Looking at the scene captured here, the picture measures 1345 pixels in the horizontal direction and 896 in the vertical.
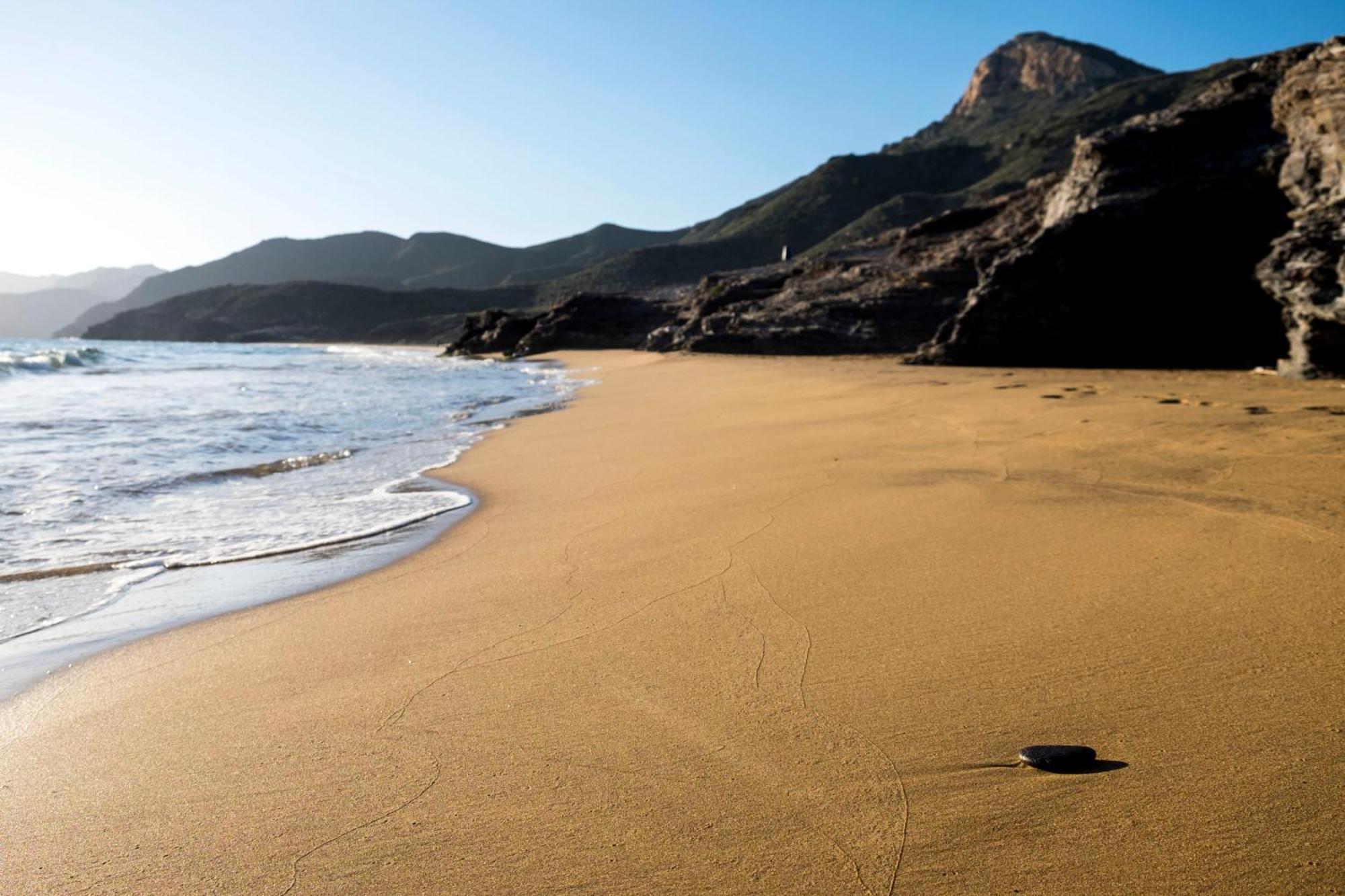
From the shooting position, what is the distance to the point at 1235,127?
11734 millimetres

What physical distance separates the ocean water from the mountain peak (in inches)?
3479

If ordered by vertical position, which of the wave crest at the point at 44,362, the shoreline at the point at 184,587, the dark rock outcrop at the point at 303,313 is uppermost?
the dark rock outcrop at the point at 303,313

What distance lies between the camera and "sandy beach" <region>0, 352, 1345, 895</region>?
1.44m

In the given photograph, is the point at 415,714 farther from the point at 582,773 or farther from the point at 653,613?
the point at 653,613

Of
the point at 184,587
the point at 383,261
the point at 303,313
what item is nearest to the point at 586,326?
the point at 184,587

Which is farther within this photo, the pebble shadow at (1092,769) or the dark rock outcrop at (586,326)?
the dark rock outcrop at (586,326)

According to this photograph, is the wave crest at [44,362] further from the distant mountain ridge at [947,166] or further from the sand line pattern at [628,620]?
the distant mountain ridge at [947,166]

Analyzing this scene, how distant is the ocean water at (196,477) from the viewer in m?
3.90

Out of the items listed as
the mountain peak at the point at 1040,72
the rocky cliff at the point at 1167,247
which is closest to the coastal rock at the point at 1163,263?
the rocky cliff at the point at 1167,247

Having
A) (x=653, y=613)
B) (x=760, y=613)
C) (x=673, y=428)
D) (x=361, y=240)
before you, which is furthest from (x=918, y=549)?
(x=361, y=240)

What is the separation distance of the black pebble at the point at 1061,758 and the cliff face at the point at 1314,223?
7.78m

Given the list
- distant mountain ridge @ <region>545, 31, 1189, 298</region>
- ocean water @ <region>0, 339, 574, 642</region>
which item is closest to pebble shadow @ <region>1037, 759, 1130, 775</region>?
ocean water @ <region>0, 339, 574, 642</region>

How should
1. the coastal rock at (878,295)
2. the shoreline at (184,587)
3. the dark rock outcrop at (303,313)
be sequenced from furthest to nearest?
the dark rock outcrop at (303,313) < the coastal rock at (878,295) < the shoreline at (184,587)

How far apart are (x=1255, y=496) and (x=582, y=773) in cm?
310
